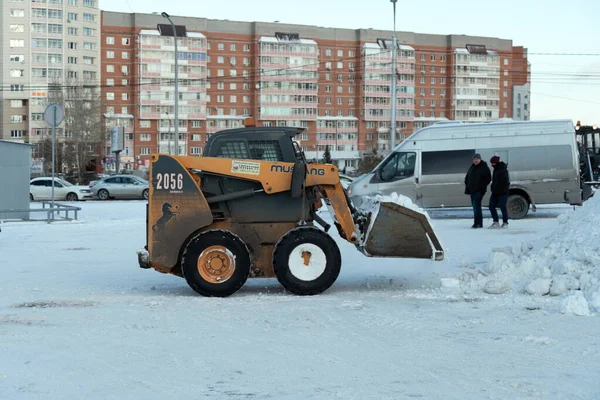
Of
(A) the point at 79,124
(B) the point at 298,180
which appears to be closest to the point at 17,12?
(A) the point at 79,124

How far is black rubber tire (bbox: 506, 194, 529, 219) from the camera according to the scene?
75.5 ft

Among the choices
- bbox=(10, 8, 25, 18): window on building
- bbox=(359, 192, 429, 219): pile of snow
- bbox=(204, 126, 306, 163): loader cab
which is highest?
bbox=(10, 8, 25, 18): window on building

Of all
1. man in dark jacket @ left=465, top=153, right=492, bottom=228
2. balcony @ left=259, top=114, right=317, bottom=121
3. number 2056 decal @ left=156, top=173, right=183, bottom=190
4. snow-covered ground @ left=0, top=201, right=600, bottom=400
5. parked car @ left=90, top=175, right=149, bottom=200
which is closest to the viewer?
snow-covered ground @ left=0, top=201, right=600, bottom=400

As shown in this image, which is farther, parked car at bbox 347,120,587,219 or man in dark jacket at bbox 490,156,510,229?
parked car at bbox 347,120,587,219

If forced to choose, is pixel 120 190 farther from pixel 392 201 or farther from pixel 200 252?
pixel 392 201

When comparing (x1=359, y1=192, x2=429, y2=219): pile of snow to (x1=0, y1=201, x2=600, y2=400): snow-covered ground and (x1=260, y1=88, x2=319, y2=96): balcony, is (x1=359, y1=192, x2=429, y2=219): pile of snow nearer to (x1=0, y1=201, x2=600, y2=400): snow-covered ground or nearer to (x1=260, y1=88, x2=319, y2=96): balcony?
(x1=0, y1=201, x2=600, y2=400): snow-covered ground

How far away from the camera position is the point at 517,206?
23.1 meters

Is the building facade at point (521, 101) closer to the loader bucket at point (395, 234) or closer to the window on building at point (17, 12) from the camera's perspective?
the window on building at point (17, 12)

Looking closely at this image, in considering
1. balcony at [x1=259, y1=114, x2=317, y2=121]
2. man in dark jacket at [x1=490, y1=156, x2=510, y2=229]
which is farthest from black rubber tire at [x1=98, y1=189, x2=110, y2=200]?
balcony at [x1=259, y1=114, x2=317, y2=121]

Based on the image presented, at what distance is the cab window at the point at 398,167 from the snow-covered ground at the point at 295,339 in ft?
36.8

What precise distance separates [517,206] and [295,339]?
55.1ft

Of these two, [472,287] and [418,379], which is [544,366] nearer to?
[418,379]

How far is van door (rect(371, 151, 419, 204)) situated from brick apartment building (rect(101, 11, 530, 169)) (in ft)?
295

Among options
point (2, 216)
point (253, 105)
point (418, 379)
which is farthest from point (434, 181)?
point (253, 105)
